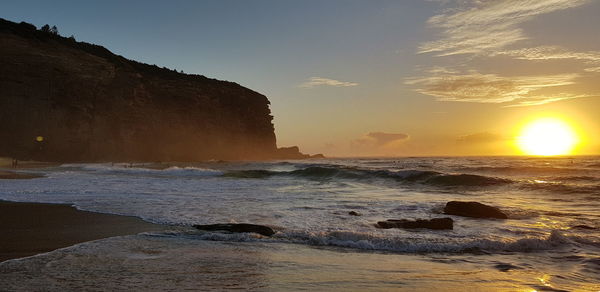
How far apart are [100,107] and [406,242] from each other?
5452 centimetres

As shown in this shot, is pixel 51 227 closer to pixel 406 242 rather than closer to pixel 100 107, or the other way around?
pixel 406 242

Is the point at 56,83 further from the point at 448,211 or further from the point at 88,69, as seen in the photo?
the point at 448,211

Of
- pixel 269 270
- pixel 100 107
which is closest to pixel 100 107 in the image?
pixel 100 107

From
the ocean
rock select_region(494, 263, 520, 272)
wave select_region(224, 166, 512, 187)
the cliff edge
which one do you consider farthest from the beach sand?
the cliff edge

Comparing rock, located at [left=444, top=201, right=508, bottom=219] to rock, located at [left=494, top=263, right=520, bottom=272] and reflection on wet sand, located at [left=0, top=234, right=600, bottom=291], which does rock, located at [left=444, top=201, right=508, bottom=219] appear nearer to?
reflection on wet sand, located at [left=0, top=234, right=600, bottom=291]

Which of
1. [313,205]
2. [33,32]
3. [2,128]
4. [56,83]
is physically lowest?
[313,205]

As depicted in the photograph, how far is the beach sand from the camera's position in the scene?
6.37 metres

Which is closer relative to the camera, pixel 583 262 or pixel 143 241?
pixel 583 262

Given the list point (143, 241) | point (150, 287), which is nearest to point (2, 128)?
point (143, 241)

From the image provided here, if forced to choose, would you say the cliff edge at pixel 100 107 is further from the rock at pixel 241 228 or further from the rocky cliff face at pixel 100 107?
the rock at pixel 241 228

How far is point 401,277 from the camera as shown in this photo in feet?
16.3

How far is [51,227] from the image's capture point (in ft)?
26.6

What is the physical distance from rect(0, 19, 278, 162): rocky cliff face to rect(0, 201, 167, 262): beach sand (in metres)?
41.3

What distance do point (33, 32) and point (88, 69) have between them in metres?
7.13
